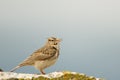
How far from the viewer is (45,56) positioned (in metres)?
15.1

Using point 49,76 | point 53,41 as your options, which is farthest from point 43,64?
point 53,41

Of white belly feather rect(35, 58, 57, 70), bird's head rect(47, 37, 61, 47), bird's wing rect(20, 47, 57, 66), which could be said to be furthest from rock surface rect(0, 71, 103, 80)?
bird's head rect(47, 37, 61, 47)

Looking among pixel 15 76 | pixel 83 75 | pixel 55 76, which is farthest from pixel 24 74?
pixel 83 75

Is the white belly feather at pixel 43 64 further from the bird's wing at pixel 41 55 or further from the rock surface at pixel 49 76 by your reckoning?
the rock surface at pixel 49 76

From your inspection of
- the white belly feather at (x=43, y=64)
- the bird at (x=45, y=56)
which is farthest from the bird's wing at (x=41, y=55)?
the white belly feather at (x=43, y=64)

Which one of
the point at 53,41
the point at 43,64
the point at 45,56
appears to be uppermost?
the point at 53,41

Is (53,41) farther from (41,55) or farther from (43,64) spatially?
(43,64)

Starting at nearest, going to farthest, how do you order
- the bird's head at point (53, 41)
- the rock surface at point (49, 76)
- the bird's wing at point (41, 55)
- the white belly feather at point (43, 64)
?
1. the rock surface at point (49, 76)
2. the white belly feather at point (43, 64)
3. the bird's wing at point (41, 55)
4. the bird's head at point (53, 41)

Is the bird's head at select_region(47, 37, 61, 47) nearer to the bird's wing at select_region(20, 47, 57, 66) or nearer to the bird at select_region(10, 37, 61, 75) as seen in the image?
the bird at select_region(10, 37, 61, 75)

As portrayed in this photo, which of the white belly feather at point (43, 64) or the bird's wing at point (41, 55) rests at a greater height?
the bird's wing at point (41, 55)

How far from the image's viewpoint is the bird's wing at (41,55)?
593 inches

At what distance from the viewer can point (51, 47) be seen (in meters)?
15.4

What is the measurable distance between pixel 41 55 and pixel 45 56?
198 millimetres

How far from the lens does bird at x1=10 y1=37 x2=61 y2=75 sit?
1497 centimetres
